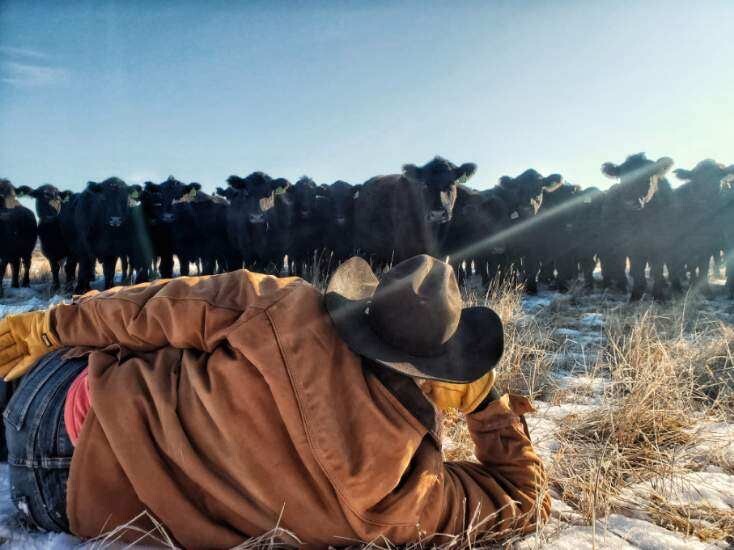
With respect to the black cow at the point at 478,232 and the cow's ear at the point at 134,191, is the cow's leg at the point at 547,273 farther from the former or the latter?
the cow's ear at the point at 134,191

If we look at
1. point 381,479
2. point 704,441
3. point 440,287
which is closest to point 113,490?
point 381,479

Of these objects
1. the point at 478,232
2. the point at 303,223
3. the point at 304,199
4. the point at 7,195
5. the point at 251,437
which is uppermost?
the point at 7,195

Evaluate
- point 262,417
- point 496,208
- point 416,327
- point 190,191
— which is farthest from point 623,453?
point 190,191

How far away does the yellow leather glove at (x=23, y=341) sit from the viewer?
215 cm

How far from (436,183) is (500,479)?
8.90 metres

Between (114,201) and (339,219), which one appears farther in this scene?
(339,219)

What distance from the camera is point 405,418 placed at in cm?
176

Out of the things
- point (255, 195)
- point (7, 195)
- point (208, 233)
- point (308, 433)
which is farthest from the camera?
point (208, 233)

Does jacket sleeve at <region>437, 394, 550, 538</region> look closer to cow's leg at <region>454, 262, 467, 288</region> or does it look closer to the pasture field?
the pasture field

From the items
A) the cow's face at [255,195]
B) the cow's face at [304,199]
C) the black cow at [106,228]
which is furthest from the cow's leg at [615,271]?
the black cow at [106,228]

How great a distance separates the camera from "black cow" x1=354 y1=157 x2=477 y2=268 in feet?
34.6

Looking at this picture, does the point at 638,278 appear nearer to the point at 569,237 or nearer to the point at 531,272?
the point at 531,272

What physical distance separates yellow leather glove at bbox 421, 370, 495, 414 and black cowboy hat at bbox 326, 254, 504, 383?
0.52ft

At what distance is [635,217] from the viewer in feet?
38.0
